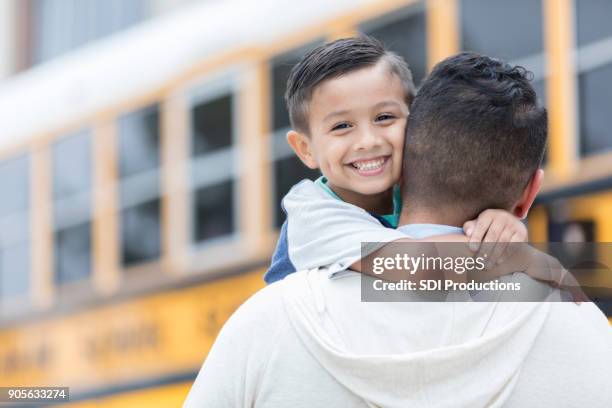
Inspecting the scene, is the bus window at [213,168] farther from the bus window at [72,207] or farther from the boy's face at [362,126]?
the boy's face at [362,126]

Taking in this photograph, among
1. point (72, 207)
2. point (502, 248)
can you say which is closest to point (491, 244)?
point (502, 248)

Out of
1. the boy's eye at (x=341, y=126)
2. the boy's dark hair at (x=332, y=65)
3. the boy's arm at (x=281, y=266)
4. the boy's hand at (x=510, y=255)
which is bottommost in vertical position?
the boy's hand at (x=510, y=255)

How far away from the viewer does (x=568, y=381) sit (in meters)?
1.31

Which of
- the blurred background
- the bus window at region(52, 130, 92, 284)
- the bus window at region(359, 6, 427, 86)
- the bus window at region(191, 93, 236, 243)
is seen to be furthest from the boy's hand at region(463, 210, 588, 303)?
the bus window at region(52, 130, 92, 284)

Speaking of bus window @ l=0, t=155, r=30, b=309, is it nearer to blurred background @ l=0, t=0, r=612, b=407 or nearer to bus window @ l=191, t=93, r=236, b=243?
blurred background @ l=0, t=0, r=612, b=407

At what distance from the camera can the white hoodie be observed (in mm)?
1312

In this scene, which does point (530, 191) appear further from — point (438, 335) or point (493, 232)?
point (438, 335)

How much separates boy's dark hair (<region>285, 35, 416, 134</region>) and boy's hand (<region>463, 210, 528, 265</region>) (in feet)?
0.95

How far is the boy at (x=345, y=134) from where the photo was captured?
1.55 m

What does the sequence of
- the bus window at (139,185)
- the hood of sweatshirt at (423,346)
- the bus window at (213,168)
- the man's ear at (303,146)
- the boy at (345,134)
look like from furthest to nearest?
the bus window at (139,185) < the bus window at (213,168) < the man's ear at (303,146) < the boy at (345,134) < the hood of sweatshirt at (423,346)

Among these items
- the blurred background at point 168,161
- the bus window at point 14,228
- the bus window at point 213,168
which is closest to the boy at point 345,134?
the blurred background at point 168,161

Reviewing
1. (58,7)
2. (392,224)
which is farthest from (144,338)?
(392,224)

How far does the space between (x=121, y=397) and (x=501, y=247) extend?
664cm

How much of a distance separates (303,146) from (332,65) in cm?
22
